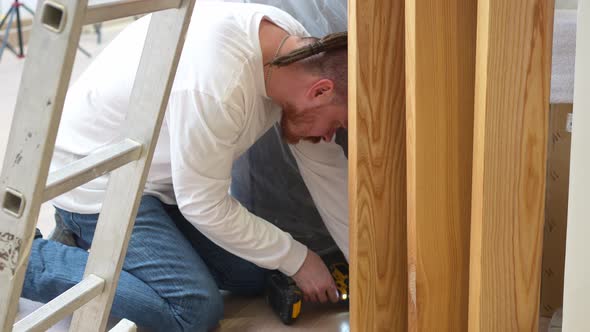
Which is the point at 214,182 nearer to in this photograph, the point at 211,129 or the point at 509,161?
the point at 211,129

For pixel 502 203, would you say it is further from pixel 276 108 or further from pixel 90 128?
pixel 90 128

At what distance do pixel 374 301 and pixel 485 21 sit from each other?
635 millimetres

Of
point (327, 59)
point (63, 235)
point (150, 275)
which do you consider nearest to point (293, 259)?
point (150, 275)

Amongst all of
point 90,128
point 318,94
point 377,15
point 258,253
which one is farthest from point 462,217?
point 90,128

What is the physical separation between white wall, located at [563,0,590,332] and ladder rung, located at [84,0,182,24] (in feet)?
1.93

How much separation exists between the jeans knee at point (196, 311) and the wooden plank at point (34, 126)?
909 millimetres

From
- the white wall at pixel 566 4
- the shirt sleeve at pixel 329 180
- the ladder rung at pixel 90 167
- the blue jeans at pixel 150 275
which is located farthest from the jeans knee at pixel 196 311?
the white wall at pixel 566 4

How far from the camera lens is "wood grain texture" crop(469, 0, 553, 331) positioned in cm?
124

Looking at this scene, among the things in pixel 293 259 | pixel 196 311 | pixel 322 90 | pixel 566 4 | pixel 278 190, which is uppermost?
pixel 566 4

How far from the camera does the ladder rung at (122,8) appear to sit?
1066 mm

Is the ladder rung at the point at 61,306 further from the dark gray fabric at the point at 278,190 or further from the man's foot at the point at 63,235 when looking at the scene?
the dark gray fabric at the point at 278,190

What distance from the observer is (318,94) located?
6.12ft

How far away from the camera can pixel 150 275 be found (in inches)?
79.7

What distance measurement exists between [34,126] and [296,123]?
980mm
